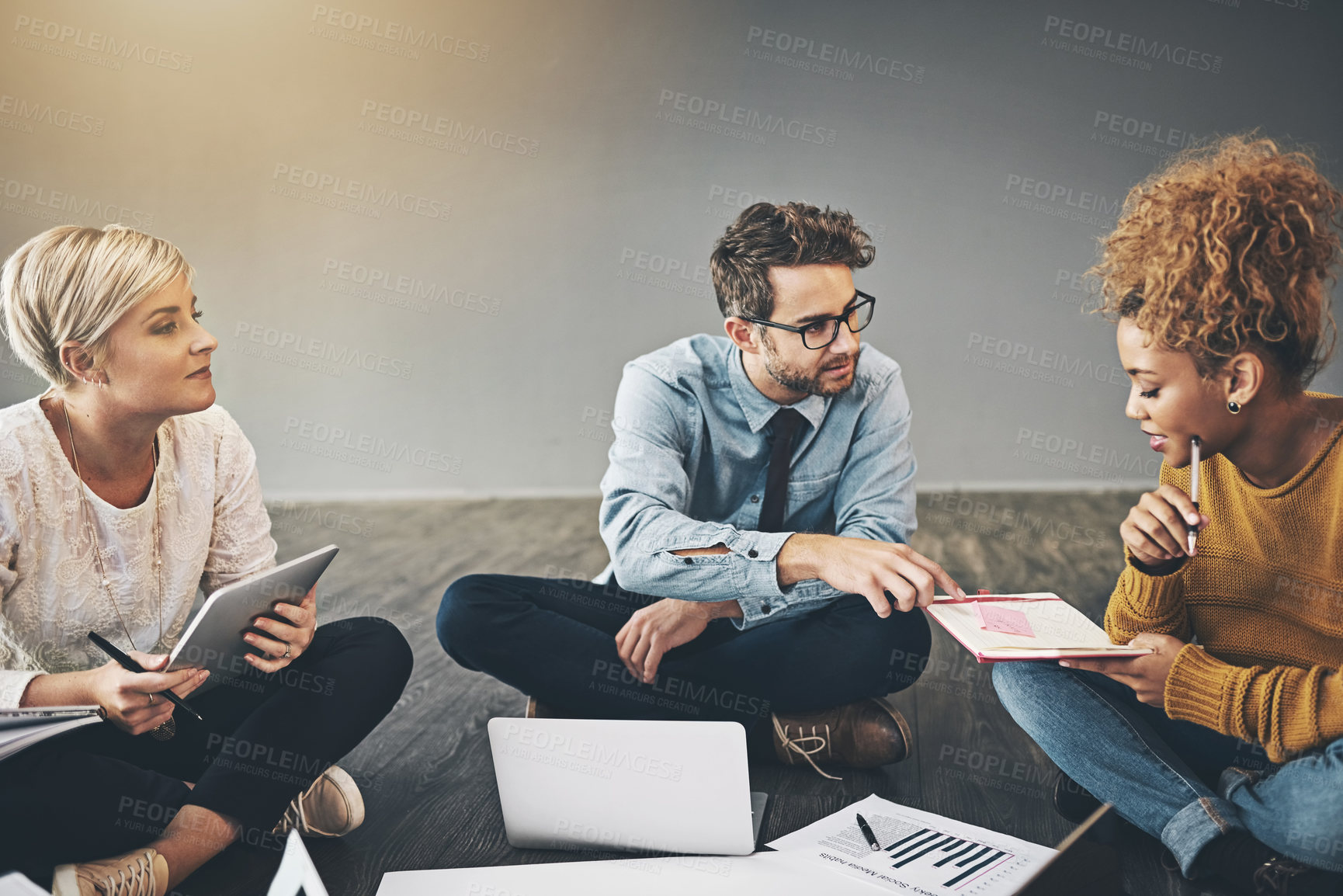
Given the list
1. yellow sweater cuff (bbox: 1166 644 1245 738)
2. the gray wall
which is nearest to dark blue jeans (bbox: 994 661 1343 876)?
yellow sweater cuff (bbox: 1166 644 1245 738)

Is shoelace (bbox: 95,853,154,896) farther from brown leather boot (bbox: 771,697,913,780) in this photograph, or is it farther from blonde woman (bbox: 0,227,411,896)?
brown leather boot (bbox: 771,697,913,780)

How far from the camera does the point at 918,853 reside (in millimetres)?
1433

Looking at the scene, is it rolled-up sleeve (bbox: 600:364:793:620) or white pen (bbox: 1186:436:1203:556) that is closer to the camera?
white pen (bbox: 1186:436:1203:556)

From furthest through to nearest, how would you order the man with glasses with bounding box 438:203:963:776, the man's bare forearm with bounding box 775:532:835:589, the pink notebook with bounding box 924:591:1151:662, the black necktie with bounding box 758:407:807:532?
the black necktie with bounding box 758:407:807:532, the man with glasses with bounding box 438:203:963:776, the man's bare forearm with bounding box 775:532:835:589, the pink notebook with bounding box 924:591:1151:662

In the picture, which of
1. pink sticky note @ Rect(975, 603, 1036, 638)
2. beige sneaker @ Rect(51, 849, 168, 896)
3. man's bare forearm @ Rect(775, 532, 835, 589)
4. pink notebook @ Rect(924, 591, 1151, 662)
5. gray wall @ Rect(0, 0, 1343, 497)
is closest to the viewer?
beige sneaker @ Rect(51, 849, 168, 896)

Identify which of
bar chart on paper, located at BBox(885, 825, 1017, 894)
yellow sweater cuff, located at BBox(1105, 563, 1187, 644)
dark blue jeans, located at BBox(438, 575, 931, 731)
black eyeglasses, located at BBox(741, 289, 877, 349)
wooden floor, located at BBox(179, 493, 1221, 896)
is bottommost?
wooden floor, located at BBox(179, 493, 1221, 896)

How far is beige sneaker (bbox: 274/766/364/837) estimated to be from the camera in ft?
5.11

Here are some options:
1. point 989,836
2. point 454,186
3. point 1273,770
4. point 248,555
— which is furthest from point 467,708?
point 454,186

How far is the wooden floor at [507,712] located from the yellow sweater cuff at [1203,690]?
30 centimetres

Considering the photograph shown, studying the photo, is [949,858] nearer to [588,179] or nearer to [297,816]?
[297,816]

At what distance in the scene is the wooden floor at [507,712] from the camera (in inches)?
60.6

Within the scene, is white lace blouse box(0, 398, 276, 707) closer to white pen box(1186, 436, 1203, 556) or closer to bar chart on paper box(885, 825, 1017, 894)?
bar chart on paper box(885, 825, 1017, 894)

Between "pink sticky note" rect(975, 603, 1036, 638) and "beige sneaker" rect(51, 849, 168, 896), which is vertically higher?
"pink sticky note" rect(975, 603, 1036, 638)

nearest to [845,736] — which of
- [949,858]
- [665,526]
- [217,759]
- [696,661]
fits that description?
[696,661]
